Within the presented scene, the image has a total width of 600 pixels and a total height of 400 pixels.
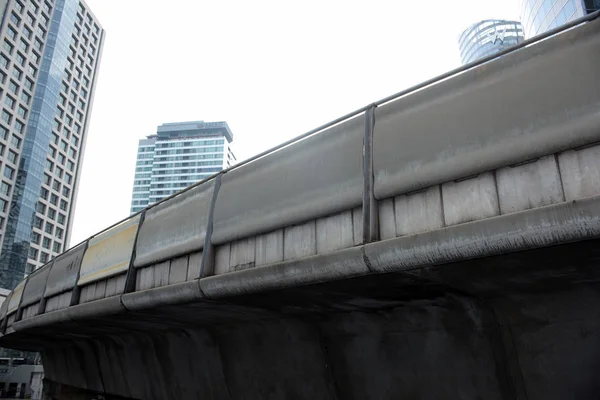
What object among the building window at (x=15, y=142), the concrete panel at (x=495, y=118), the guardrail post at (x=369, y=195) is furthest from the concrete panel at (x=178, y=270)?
the building window at (x=15, y=142)

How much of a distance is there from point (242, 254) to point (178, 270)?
153 centimetres

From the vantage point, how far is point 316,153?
5352 mm

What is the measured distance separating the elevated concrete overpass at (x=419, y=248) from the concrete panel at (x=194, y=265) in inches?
1.3

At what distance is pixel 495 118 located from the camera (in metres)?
3.86

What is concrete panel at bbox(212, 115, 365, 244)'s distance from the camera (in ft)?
16.0

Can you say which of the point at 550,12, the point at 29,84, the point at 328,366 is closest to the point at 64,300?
the point at 328,366

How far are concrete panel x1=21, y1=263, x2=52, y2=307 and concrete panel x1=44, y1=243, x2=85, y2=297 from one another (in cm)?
64

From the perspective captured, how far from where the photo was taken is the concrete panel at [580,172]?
330 cm

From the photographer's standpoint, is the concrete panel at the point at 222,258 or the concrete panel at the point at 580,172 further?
the concrete panel at the point at 222,258

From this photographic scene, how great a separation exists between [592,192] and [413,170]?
1464 mm

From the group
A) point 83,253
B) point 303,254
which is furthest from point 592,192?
point 83,253

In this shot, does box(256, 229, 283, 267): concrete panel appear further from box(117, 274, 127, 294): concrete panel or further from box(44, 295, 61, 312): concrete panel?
box(44, 295, 61, 312): concrete panel

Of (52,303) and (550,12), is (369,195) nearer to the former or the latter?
(52,303)

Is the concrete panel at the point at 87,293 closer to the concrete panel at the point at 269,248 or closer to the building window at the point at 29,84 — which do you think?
the concrete panel at the point at 269,248
